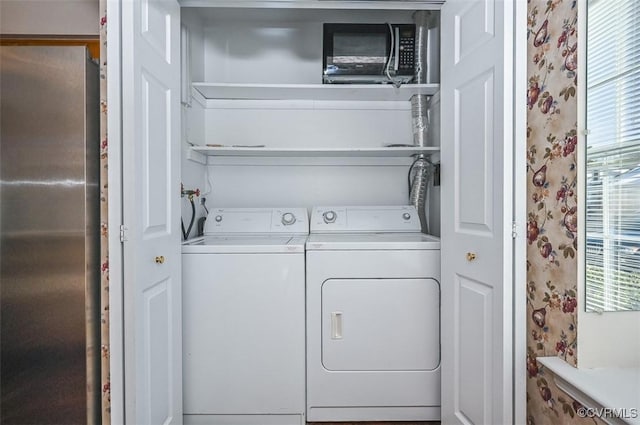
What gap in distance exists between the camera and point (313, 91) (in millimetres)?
2225

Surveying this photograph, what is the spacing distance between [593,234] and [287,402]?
1498 mm

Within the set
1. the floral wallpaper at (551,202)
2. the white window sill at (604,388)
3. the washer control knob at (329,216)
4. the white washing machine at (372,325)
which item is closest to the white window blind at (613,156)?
the floral wallpaper at (551,202)

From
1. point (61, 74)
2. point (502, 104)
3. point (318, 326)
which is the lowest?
point (318, 326)

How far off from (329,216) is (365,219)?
0.74 feet

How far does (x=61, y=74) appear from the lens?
4.56ft

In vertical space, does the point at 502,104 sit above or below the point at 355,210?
above

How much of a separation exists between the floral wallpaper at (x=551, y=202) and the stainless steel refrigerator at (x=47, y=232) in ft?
5.44

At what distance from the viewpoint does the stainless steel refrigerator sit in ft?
4.55

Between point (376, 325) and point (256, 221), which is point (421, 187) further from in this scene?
point (256, 221)

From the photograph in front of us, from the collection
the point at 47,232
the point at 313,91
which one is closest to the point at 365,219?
the point at 313,91

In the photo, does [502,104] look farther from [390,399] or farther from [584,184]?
[390,399]

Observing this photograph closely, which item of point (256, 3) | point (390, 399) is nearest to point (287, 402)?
point (390, 399)

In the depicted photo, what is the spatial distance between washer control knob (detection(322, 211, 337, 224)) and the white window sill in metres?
1.36

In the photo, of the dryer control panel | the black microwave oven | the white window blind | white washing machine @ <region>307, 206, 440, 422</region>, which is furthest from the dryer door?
the black microwave oven
